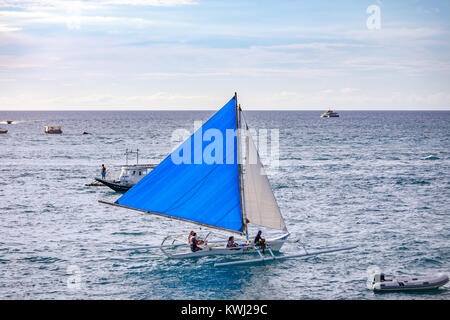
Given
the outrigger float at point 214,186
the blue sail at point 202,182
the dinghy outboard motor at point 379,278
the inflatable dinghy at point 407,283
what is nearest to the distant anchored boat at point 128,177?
the outrigger float at point 214,186

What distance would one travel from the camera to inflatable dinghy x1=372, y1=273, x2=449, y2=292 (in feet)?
101

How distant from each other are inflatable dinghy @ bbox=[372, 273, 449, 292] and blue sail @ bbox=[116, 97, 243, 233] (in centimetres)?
906

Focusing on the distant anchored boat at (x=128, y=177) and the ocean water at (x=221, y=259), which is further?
the distant anchored boat at (x=128, y=177)

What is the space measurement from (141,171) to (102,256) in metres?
27.3

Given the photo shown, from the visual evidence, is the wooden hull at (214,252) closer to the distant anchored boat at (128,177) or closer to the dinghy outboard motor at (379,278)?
the dinghy outboard motor at (379,278)

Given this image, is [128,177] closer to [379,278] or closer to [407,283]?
[379,278]

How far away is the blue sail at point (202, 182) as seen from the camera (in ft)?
105

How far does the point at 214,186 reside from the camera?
33.3m

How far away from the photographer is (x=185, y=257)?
3541 centimetres

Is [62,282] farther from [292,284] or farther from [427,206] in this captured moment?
[427,206]

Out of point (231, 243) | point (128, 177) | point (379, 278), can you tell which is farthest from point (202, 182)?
point (128, 177)

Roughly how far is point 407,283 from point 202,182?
13.9 metres

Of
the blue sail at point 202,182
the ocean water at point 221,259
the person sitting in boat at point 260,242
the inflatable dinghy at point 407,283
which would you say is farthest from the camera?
the person sitting in boat at point 260,242

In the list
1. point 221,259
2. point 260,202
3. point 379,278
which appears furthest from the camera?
point 221,259
